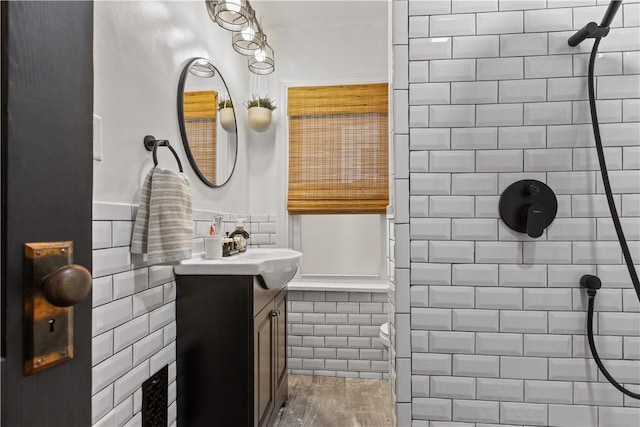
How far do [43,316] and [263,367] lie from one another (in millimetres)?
1415

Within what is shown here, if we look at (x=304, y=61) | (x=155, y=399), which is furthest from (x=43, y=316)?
(x=304, y=61)

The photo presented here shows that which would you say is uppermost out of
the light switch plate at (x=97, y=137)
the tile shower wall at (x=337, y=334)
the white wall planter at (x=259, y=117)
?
the white wall planter at (x=259, y=117)

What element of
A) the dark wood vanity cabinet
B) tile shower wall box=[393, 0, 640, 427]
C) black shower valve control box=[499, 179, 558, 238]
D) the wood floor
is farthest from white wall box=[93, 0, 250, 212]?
the wood floor

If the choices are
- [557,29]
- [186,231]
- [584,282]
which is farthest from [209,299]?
[557,29]

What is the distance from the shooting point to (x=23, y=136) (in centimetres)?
37

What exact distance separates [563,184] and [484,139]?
0.25 meters

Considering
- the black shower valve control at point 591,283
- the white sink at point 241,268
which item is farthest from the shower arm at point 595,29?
the white sink at point 241,268

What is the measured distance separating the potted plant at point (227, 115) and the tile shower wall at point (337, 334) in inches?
52.5

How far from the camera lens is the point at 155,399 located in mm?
1345

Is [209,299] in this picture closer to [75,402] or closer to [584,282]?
[75,402]

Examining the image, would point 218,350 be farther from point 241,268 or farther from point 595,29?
point 595,29

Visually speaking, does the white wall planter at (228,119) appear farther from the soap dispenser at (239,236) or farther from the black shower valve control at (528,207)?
the black shower valve control at (528,207)

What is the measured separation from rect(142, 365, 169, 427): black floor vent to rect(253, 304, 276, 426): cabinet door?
1.18 ft

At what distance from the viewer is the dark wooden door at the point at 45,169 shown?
36cm
